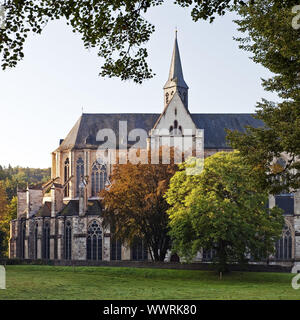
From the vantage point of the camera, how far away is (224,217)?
36344mm

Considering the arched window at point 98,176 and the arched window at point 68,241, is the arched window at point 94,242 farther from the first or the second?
the arched window at point 98,176

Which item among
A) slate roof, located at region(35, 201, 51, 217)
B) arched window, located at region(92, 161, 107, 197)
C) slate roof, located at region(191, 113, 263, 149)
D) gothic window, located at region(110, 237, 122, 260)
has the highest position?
slate roof, located at region(191, 113, 263, 149)

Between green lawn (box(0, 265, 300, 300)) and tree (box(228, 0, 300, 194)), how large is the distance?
22.2ft

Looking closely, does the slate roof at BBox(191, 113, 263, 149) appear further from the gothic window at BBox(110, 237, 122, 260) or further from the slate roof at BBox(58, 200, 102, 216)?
the gothic window at BBox(110, 237, 122, 260)

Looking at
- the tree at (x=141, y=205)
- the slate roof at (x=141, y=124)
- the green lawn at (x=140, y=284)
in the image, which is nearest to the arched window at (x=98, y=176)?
the slate roof at (x=141, y=124)

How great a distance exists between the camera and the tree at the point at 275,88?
16.5m

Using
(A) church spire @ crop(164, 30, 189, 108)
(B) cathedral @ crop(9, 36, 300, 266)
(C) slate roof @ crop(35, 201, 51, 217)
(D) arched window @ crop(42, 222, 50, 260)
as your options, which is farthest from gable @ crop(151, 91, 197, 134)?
(D) arched window @ crop(42, 222, 50, 260)

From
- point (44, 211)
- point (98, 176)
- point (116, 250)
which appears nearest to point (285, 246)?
point (116, 250)

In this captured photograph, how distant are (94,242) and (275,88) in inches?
1477

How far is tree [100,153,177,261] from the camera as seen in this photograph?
45469mm

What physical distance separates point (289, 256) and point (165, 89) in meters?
25.0

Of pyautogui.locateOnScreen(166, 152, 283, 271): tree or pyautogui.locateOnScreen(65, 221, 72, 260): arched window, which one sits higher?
pyautogui.locateOnScreen(166, 152, 283, 271): tree

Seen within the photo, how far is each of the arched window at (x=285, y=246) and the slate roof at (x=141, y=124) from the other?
13081mm

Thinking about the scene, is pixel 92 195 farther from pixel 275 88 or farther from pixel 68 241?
pixel 275 88
